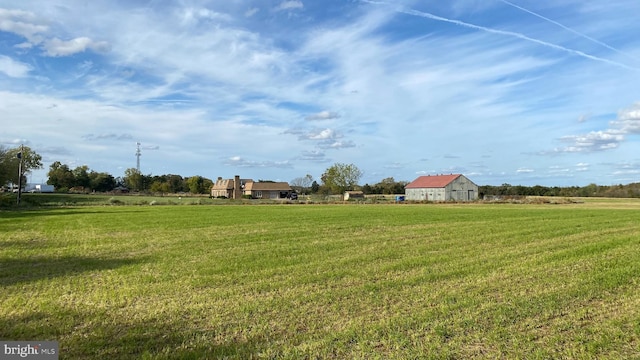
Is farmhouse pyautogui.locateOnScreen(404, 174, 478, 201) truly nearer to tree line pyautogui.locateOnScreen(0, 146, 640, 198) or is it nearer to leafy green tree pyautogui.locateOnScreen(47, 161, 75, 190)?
tree line pyautogui.locateOnScreen(0, 146, 640, 198)

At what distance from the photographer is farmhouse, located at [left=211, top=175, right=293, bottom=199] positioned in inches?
5059

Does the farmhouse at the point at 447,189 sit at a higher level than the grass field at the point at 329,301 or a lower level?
higher

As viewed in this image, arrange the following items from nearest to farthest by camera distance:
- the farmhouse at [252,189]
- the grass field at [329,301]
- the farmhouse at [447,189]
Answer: the grass field at [329,301]
the farmhouse at [447,189]
the farmhouse at [252,189]

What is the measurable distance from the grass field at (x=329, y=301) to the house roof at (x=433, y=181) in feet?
263

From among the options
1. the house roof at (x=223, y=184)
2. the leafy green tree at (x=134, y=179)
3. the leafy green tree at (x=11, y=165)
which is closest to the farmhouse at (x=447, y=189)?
the house roof at (x=223, y=184)

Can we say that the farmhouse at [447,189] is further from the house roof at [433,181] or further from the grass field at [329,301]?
the grass field at [329,301]

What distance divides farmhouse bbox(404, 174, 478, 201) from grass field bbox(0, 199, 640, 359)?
3097 inches

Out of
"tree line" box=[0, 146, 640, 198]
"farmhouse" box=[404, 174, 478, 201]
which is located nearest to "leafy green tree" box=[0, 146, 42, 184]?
"tree line" box=[0, 146, 640, 198]

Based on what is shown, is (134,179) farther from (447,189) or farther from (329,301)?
(329,301)

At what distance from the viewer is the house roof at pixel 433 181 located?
93188 millimetres

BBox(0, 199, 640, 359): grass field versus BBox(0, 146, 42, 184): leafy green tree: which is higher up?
BBox(0, 146, 42, 184): leafy green tree

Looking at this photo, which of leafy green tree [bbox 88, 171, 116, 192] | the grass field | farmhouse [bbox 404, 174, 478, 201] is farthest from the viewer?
leafy green tree [bbox 88, 171, 116, 192]

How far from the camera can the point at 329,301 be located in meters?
7.51

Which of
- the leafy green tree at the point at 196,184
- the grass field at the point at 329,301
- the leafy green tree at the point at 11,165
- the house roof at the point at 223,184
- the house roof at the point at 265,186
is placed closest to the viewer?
the grass field at the point at 329,301
